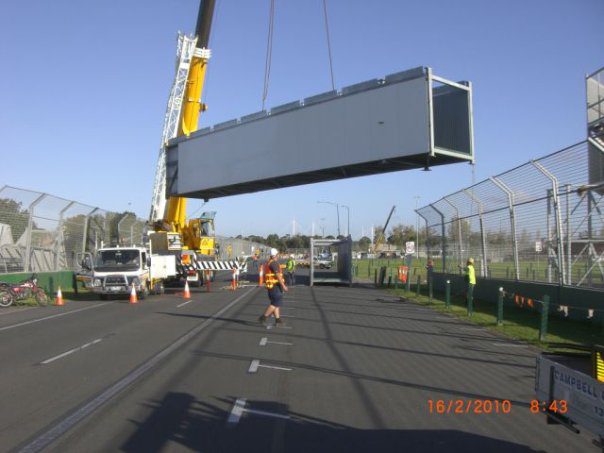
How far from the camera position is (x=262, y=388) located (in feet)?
25.5

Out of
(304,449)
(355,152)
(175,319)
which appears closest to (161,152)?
(355,152)

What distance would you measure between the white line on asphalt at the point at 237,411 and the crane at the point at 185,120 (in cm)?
2182

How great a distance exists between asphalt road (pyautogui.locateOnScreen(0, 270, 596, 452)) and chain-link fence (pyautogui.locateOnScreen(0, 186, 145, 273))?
9.91m

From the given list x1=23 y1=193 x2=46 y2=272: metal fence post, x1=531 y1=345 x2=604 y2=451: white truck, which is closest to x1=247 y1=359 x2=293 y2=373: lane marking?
x1=531 y1=345 x2=604 y2=451: white truck

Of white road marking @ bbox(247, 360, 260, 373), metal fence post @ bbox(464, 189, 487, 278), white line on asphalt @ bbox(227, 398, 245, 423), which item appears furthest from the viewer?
metal fence post @ bbox(464, 189, 487, 278)

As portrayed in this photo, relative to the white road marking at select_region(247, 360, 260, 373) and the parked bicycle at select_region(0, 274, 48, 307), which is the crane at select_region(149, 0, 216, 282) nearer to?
the parked bicycle at select_region(0, 274, 48, 307)

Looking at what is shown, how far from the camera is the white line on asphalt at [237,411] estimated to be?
634 centimetres

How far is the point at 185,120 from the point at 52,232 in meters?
8.27

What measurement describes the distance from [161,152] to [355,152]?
11.3 metres

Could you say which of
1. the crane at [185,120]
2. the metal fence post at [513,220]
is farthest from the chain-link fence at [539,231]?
the crane at [185,120]

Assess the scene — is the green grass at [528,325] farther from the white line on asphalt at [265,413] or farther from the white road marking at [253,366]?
the white line on asphalt at [265,413]

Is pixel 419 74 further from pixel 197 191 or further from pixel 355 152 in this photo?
pixel 197 191

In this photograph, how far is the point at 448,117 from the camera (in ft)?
71.7

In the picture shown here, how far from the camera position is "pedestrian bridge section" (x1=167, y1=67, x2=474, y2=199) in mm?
21500
